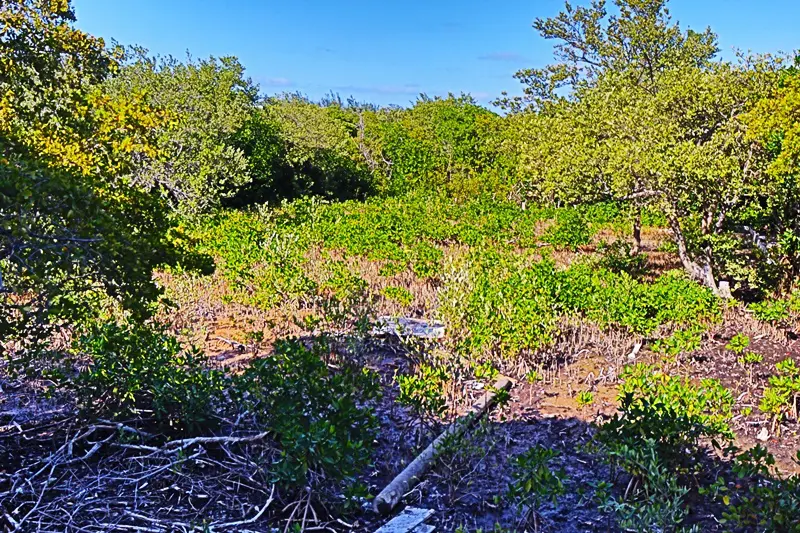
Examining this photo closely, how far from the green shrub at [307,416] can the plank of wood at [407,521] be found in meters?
0.38

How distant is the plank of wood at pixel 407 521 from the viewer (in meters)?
4.12

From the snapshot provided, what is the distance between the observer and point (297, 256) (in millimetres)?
10453

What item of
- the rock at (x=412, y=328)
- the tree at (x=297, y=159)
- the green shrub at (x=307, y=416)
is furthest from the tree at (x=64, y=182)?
the tree at (x=297, y=159)

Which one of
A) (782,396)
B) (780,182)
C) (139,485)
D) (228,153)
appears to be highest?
(228,153)

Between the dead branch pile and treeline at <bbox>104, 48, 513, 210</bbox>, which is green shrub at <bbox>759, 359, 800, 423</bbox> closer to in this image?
the dead branch pile

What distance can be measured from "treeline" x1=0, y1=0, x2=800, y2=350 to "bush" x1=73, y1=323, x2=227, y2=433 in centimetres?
34

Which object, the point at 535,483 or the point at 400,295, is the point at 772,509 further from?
the point at 400,295

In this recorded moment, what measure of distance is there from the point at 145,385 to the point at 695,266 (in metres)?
7.32

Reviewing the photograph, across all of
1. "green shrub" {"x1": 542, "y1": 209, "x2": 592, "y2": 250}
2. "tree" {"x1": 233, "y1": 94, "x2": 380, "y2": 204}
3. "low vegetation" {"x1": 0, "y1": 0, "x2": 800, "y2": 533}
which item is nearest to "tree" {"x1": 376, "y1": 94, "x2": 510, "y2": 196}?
"tree" {"x1": 233, "y1": 94, "x2": 380, "y2": 204}

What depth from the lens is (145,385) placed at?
206 inches

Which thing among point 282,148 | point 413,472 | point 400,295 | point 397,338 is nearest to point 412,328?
point 397,338

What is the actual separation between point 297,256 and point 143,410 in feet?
18.3

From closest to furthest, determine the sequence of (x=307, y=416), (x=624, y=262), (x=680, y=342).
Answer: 1. (x=307, y=416)
2. (x=680, y=342)
3. (x=624, y=262)

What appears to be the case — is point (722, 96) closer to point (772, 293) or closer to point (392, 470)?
point (772, 293)
